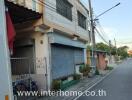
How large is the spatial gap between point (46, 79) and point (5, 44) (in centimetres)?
1249

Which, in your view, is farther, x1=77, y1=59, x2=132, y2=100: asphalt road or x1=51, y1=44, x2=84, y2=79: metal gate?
x1=51, y1=44, x2=84, y2=79: metal gate

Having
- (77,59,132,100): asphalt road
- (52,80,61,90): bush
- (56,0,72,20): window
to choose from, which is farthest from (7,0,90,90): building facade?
(77,59,132,100): asphalt road

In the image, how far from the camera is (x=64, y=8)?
2239cm

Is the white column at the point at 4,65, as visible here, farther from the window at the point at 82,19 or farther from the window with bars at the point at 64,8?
the window at the point at 82,19

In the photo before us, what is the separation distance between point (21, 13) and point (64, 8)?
8.39 m

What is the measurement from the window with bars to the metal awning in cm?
448

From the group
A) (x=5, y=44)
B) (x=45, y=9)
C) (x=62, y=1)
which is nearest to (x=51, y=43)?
(x=45, y=9)

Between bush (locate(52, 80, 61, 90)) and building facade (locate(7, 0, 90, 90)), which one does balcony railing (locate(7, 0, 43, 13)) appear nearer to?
building facade (locate(7, 0, 90, 90))

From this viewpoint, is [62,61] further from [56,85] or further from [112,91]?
[112,91]

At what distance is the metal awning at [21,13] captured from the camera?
1289cm

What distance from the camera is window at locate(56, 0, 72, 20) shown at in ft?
68.2

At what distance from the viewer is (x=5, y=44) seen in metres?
3.80

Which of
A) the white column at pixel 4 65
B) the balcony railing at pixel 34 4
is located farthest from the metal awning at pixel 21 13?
the white column at pixel 4 65

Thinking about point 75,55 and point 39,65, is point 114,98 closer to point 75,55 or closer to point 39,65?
point 39,65
